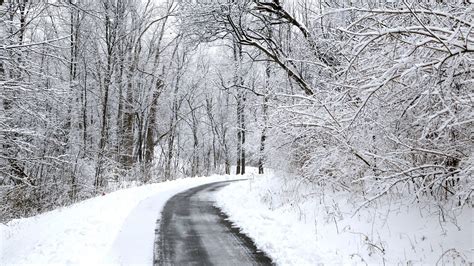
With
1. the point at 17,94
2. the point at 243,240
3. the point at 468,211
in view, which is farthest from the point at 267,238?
the point at 17,94

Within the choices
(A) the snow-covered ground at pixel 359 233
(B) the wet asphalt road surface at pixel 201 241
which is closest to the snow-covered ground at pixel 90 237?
(B) the wet asphalt road surface at pixel 201 241

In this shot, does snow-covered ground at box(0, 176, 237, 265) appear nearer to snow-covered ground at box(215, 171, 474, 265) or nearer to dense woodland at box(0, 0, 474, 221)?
dense woodland at box(0, 0, 474, 221)

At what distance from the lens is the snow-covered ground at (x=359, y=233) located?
6145 millimetres

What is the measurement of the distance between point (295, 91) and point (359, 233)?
1050cm

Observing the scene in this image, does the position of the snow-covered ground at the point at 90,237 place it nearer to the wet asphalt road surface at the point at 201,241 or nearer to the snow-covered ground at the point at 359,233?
the wet asphalt road surface at the point at 201,241

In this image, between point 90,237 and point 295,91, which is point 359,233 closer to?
point 90,237

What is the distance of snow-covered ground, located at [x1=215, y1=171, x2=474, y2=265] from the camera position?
614 centimetres

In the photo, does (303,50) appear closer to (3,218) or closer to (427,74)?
(427,74)

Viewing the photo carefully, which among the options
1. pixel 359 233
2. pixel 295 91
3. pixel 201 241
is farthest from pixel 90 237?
pixel 295 91

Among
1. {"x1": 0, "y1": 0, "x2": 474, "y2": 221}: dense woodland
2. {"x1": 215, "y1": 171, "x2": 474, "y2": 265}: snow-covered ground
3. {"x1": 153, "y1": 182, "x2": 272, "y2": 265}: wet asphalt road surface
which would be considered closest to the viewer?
{"x1": 0, "y1": 0, "x2": 474, "y2": 221}: dense woodland

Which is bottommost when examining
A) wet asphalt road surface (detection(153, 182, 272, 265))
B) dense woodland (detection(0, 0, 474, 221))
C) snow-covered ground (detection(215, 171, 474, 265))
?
wet asphalt road surface (detection(153, 182, 272, 265))

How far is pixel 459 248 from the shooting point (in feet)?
19.2

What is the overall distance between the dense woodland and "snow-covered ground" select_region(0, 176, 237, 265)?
1438 millimetres

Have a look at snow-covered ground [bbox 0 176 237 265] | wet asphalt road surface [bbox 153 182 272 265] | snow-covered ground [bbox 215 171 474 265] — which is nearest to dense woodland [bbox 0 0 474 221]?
snow-covered ground [bbox 215 171 474 265]
